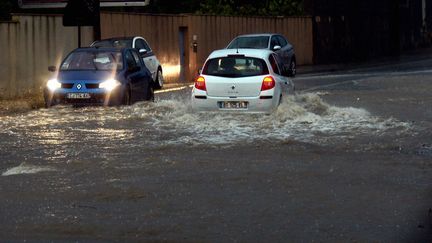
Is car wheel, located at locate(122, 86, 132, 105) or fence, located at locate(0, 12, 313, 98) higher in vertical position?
fence, located at locate(0, 12, 313, 98)

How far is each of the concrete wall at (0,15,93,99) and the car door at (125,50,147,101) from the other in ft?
13.9

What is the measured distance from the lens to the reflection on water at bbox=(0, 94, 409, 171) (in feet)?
46.5

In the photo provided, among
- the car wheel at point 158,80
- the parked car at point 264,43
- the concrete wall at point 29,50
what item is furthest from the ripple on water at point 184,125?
the parked car at point 264,43

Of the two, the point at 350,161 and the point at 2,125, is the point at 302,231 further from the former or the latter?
the point at 2,125

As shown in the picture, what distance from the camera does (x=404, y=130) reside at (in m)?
15.8

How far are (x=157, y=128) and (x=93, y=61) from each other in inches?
183

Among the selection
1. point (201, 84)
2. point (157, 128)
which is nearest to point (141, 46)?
point (201, 84)

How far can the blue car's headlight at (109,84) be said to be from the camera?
1973cm

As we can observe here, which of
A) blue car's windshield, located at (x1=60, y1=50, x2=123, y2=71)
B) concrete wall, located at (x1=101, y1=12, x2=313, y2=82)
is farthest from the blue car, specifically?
concrete wall, located at (x1=101, y1=12, x2=313, y2=82)

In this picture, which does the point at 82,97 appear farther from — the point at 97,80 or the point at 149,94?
the point at 149,94

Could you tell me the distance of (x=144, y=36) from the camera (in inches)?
1207

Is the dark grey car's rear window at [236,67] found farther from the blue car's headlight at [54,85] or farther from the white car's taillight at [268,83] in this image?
the blue car's headlight at [54,85]

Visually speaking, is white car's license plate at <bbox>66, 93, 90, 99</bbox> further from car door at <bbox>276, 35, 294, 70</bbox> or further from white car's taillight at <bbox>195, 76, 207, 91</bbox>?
car door at <bbox>276, 35, 294, 70</bbox>

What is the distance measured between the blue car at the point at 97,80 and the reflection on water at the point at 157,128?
0.92 feet
